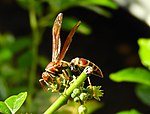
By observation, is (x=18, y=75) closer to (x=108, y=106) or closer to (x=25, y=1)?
(x=25, y=1)

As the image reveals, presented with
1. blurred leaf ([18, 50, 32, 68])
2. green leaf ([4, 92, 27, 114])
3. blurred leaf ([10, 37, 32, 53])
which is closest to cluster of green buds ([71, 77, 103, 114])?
green leaf ([4, 92, 27, 114])

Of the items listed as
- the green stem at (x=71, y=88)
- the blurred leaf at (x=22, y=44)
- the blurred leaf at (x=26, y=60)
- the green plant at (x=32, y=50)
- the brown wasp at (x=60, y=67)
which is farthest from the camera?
the blurred leaf at (x=22, y=44)

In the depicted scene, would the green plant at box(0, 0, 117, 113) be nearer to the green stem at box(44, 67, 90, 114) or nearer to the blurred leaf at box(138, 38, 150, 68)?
the blurred leaf at box(138, 38, 150, 68)

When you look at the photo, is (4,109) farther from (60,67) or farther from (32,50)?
(32,50)

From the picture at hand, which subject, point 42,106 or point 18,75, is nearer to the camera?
point 42,106

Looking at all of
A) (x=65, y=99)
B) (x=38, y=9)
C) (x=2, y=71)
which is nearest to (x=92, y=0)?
(x=38, y=9)

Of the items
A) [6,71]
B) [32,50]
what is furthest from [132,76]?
[6,71]

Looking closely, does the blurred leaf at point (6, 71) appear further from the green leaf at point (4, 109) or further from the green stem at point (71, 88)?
the green stem at point (71, 88)

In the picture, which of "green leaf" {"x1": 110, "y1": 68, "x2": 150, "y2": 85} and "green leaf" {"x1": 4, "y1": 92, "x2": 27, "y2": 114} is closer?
"green leaf" {"x1": 4, "y1": 92, "x2": 27, "y2": 114}

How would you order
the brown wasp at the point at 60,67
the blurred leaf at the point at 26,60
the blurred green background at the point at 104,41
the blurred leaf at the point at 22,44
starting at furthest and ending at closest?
1. the blurred green background at the point at 104,41
2. the blurred leaf at the point at 22,44
3. the blurred leaf at the point at 26,60
4. the brown wasp at the point at 60,67

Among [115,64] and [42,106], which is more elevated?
[42,106]

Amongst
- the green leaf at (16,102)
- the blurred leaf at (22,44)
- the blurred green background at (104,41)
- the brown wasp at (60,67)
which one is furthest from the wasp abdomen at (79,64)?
the blurred green background at (104,41)
